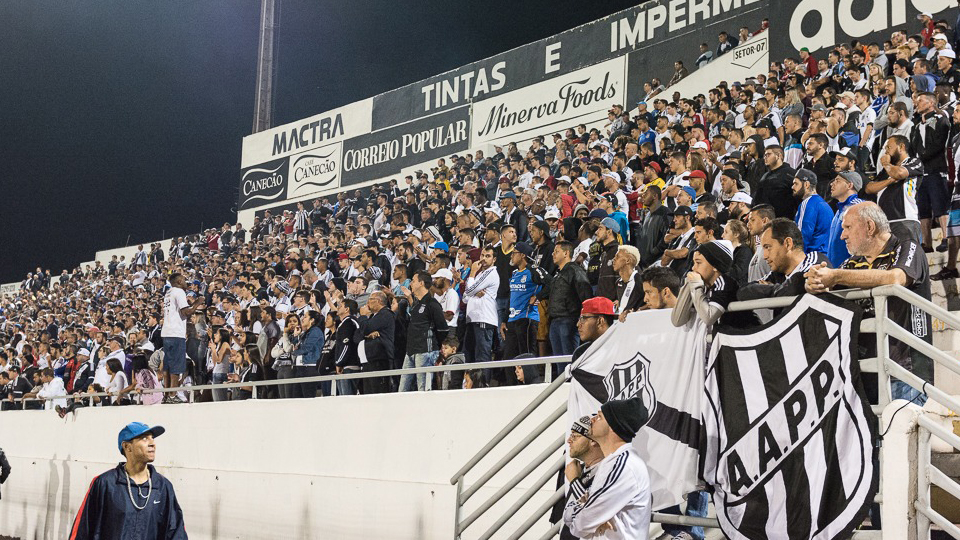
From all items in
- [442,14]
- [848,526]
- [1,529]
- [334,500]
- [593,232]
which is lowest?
[1,529]

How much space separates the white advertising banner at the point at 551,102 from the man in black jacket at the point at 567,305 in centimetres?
1378

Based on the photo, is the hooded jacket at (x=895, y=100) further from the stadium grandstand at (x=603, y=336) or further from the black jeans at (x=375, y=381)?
the black jeans at (x=375, y=381)

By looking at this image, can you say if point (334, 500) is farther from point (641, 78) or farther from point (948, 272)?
point (641, 78)

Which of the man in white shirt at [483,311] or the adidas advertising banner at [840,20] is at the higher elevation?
the adidas advertising banner at [840,20]

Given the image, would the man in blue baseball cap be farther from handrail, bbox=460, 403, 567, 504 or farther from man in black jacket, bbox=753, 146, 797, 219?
man in black jacket, bbox=753, 146, 797, 219

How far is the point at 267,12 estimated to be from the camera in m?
34.0

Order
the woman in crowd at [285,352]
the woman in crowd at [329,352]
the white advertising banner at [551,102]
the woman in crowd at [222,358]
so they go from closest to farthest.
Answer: the woman in crowd at [329,352]
the woman in crowd at [285,352]
the woman in crowd at [222,358]
the white advertising banner at [551,102]

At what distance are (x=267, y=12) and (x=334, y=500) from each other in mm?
26753

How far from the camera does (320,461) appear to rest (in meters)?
11.0

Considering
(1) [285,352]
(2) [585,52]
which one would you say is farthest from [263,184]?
(1) [285,352]

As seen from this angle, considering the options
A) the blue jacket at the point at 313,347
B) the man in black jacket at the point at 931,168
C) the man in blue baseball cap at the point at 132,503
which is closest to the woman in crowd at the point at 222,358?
the blue jacket at the point at 313,347

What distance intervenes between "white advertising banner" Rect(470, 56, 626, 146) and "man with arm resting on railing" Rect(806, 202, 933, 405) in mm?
17549

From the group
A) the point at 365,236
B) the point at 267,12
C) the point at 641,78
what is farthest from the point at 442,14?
the point at 365,236

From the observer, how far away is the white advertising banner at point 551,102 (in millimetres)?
22844
